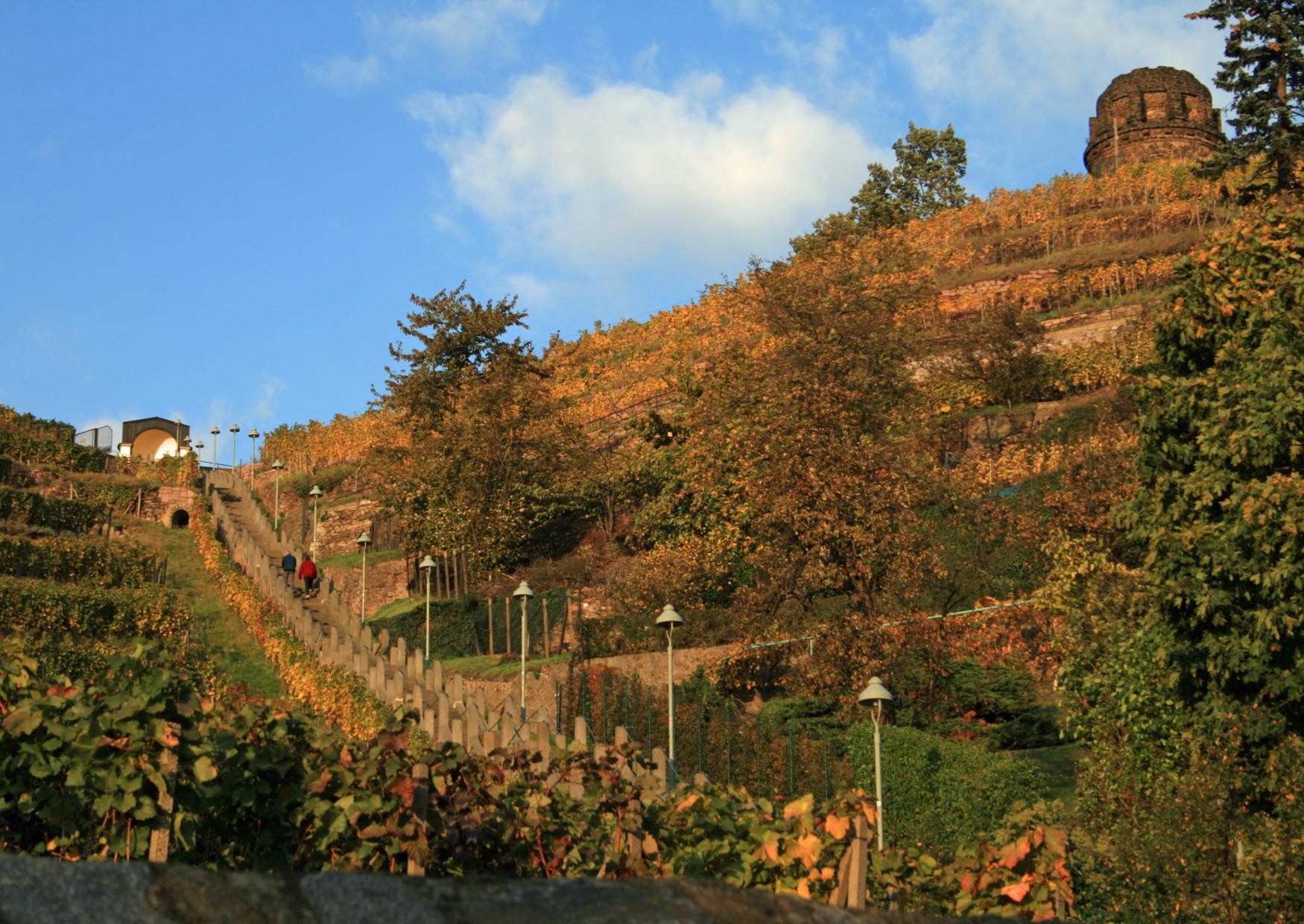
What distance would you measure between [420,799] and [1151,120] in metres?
77.1

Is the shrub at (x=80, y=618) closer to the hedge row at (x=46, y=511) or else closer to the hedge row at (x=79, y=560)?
the hedge row at (x=79, y=560)

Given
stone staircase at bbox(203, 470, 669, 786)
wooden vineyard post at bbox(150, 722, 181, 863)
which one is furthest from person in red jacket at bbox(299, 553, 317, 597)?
wooden vineyard post at bbox(150, 722, 181, 863)

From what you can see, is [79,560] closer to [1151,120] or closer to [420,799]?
[420,799]

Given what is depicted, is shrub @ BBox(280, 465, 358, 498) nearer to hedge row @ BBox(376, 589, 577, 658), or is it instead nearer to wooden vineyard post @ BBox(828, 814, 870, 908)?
hedge row @ BBox(376, 589, 577, 658)

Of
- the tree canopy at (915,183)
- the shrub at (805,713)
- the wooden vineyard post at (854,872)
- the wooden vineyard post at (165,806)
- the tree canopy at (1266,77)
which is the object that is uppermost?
the tree canopy at (915,183)

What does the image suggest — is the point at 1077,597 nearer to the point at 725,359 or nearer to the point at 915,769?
the point at 915,769

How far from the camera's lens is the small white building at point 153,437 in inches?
2532

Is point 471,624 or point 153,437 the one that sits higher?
point 153,437

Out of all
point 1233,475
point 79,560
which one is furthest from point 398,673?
point 79,560

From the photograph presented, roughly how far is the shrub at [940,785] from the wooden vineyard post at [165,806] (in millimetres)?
14703

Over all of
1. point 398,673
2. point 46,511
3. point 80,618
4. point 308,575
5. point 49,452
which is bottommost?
point 398,673

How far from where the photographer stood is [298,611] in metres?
35.4

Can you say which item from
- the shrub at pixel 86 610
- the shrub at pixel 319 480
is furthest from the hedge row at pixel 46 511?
the shrub at pixel 319 480

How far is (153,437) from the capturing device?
66062 mm
